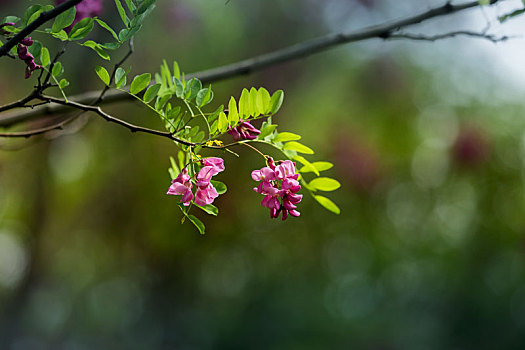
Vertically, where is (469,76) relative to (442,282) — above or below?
above

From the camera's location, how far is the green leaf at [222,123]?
0.44 meters

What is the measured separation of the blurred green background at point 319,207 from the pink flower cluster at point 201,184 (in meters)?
2.34

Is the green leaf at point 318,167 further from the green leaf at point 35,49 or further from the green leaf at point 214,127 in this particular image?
the green leaf at point 35,49

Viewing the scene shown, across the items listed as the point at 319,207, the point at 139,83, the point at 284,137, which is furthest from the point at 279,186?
the point at 319,207

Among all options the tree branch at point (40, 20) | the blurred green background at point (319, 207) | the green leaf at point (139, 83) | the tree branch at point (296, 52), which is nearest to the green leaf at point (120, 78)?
the green leaf at point (139, 83)

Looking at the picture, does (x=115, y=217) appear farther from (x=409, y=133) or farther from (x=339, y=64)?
(x=409, y=133)

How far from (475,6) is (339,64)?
2.92m

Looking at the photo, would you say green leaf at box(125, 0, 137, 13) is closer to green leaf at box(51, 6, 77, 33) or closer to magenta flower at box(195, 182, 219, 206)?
green leaf at box(51, 6, 77, 33)

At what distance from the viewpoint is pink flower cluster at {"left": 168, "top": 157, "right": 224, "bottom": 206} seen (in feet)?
1.39

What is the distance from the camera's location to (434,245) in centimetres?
385

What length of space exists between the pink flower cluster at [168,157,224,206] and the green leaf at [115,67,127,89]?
0.35ft

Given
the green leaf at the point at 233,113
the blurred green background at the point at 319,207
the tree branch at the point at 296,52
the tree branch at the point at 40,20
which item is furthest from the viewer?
the blurred green background at the point at 319,207

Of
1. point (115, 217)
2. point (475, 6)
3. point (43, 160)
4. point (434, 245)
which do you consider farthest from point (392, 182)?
point (475, 6)

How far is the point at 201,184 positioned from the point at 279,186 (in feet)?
0.24
